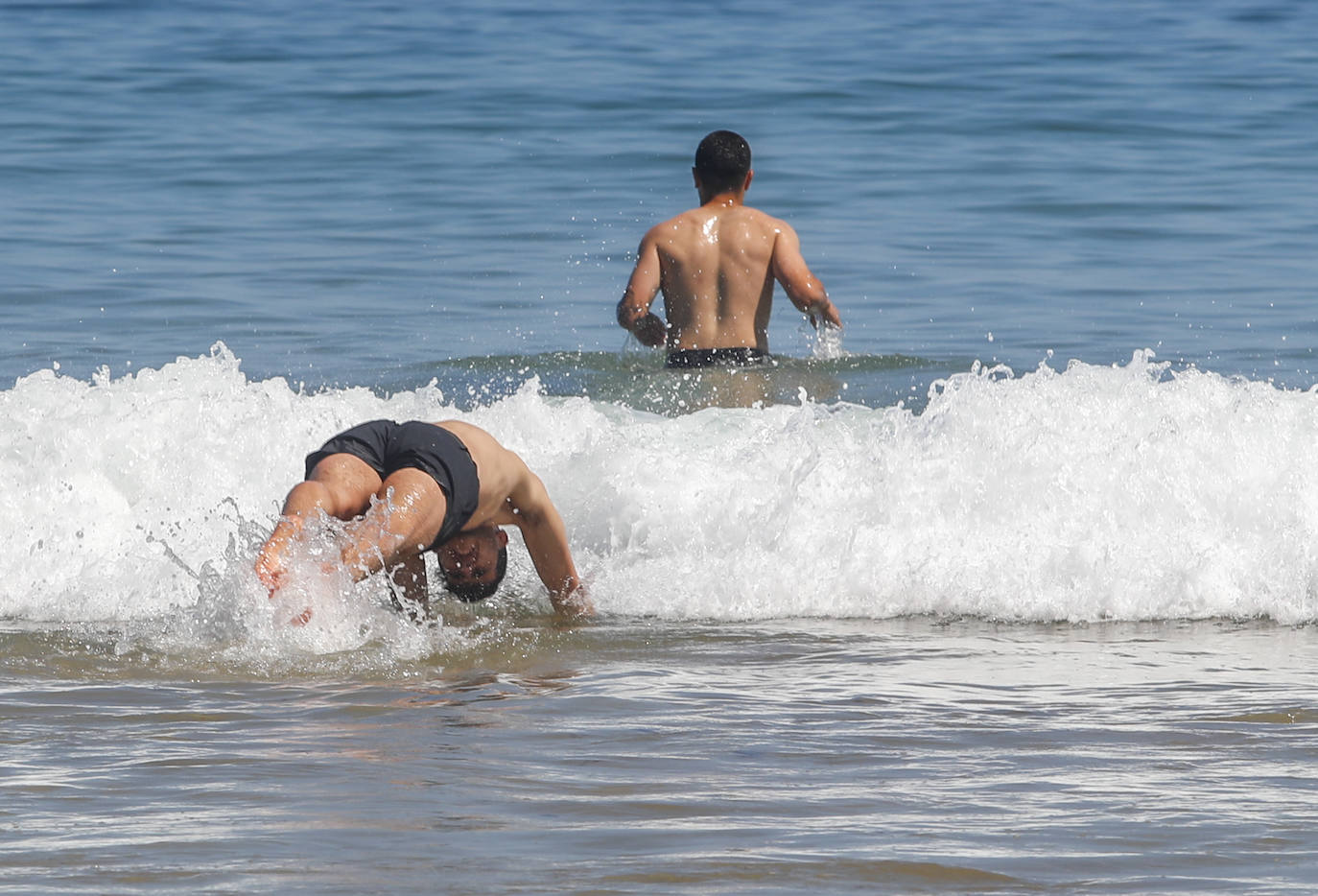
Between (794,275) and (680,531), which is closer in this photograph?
(680,531)

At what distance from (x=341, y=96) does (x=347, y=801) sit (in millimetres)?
13991

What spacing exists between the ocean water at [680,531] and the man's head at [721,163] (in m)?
0.85

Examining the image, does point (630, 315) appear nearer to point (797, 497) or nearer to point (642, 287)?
point (642, 287)

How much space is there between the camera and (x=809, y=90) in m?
16.5

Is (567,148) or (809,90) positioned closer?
(567,148)

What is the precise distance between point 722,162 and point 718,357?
838mm

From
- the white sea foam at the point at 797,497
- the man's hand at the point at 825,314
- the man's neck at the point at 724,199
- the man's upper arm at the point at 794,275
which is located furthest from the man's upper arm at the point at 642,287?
the white sea foam at the point at 797,497

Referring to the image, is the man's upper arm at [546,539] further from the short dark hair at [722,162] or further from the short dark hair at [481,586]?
the short dark hair at [722,162]

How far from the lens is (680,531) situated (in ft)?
19.3

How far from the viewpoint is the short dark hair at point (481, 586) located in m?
4.93

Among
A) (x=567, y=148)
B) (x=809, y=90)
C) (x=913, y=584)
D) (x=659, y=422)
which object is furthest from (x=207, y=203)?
(x=913, y=584)

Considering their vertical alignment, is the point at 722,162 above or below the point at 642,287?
above

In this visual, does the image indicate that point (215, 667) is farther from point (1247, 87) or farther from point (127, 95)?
point (1247, 87)

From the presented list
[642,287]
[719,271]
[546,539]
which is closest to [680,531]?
[546,539]
